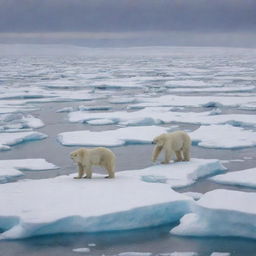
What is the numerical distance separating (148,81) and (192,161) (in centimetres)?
1952

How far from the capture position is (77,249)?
4.78m

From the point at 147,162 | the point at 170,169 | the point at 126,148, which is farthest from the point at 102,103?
the point at 170,169

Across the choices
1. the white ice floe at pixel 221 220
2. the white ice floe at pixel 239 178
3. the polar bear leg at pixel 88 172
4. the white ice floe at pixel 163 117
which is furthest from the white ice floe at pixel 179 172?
the white ice floe at pixel 163 117

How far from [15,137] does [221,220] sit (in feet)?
20.7

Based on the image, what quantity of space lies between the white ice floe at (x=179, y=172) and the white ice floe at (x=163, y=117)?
463cm

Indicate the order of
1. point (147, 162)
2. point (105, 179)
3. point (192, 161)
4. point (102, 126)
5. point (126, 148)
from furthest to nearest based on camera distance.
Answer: point (102, 126), point (126, 148), point (147, 162), point (192, 161), point (105, 179)

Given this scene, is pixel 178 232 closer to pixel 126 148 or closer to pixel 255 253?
pixel 255 253

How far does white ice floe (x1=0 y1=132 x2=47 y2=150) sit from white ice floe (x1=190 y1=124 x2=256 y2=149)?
3197 mm

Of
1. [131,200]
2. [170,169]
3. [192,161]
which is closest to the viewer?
[131,200]

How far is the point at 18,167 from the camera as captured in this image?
7.89 meters

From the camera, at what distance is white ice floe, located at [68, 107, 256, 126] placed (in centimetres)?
1250

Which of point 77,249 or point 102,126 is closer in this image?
point 77,249

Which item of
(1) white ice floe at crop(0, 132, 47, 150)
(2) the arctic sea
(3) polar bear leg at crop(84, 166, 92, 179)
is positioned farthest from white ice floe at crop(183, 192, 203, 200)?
(1) white ice floe at crop(0, 132, 47, 150)

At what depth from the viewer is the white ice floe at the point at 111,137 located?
9.92m
